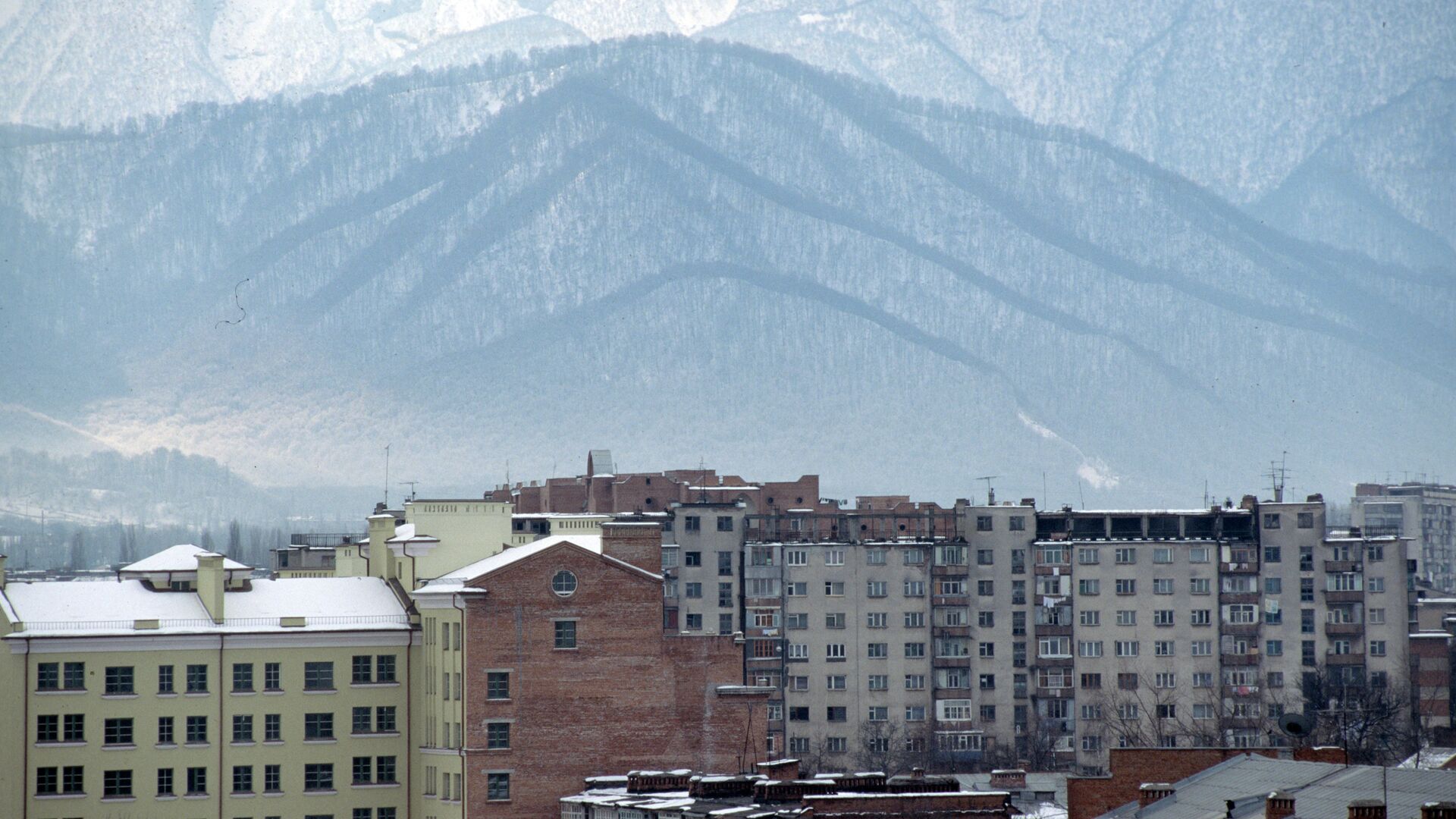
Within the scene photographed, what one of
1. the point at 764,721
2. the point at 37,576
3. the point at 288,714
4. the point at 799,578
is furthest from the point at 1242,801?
the point at 37,576

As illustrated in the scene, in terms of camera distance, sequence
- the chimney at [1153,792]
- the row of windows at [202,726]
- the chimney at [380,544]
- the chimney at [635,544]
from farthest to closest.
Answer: the chimney at [380,544] → the chimney at [635,544] → the row of windows at [202,726] → the chimney at [1153,792]

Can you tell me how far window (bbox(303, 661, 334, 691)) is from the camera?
6881cm

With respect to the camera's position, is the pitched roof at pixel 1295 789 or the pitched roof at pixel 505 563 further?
the pitched roof at pixel 505 563

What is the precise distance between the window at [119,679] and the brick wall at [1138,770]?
29855mm

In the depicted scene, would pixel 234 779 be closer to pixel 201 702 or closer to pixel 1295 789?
pixel 201 702

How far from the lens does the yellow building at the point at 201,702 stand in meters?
65.8

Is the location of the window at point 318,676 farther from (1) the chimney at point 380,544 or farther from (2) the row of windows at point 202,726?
(1) the chimney at point 380,544

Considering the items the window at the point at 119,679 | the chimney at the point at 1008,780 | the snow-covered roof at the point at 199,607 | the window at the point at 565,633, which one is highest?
the snow-covered roof at the point at 199,607

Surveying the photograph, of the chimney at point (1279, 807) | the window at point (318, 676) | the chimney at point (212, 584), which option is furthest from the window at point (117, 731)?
the chimney at point (1279, 807)

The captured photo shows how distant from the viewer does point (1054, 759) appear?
110 metres

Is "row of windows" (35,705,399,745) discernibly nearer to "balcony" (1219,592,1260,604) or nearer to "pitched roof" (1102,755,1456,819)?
"pitched roof" (1102,755,1456,819)

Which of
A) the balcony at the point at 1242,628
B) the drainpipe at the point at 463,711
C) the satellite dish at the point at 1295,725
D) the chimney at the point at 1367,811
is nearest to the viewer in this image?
the chimney at the point at 1367,811

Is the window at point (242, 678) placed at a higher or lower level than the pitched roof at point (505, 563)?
lower

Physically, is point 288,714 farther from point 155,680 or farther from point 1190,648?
point 1190,648
